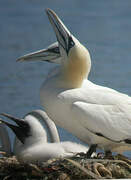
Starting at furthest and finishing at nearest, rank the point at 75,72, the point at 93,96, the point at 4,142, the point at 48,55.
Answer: the point at 4,142 → the point at 48,55 → the point at 75,72 → the point at 93,96

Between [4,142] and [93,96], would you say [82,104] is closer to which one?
[93,96]

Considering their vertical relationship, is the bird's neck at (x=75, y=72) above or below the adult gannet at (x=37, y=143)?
above

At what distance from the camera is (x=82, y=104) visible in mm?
4523

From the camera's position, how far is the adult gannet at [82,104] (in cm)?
450

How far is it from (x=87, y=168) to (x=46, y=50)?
168cm

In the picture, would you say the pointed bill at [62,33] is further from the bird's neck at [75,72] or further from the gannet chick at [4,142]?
the gannet chick at [4,142]

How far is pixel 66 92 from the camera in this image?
4.66 metres

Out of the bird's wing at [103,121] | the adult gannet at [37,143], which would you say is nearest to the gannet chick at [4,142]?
the adult gannet at [37,143]

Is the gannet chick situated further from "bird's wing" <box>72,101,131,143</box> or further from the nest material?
the nest material

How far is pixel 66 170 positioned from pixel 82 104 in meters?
0.88

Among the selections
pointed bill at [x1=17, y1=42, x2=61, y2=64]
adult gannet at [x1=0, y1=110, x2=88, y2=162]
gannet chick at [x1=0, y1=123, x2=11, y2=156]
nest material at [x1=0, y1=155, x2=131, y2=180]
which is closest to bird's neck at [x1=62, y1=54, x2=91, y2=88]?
pointed bill at [x1=17, y1=42, x2=61, y2=64]

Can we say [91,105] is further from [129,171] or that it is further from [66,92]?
[129,171]

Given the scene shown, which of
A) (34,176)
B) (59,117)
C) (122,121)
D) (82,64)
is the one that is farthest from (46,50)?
(34,176)

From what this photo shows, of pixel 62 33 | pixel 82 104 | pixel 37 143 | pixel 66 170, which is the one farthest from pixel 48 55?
pixel 66 170
